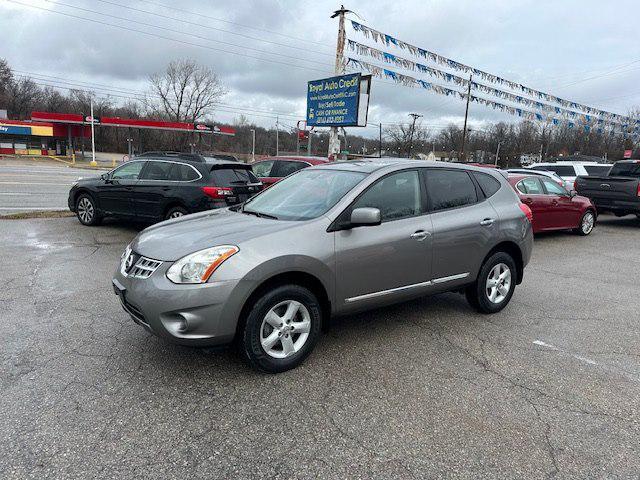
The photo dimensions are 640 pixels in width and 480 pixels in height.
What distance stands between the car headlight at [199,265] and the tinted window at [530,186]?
794cm

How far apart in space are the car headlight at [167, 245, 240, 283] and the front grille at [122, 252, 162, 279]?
0.62ft

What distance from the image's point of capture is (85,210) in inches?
386

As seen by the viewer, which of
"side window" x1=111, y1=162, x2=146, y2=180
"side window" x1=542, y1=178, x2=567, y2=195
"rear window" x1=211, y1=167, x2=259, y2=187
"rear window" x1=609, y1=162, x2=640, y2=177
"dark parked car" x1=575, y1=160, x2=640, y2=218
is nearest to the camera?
"rear window" x1=211, y1=167, x2=259, y2=187

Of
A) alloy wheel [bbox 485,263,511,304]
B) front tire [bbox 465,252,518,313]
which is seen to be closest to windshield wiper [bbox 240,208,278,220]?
front tire [bbox 465,252,518,313]

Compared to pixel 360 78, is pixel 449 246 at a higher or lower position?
lower

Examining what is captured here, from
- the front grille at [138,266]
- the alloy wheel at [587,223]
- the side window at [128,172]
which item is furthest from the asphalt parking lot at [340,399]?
the alloy wheel at [587,223]

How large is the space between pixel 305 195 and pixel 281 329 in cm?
142

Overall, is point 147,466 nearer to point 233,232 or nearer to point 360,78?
point 233,232

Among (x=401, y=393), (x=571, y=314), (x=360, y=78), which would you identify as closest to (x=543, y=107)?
(x=360, y=78)

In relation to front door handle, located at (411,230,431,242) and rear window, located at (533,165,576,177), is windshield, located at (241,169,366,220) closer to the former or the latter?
front door handle, located at (411,230,431,242)

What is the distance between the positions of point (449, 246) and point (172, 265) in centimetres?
265

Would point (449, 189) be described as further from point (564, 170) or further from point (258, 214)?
point (564, 170)

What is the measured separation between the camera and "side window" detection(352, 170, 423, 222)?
13.3 ft

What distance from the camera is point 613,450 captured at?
2.73 meters
